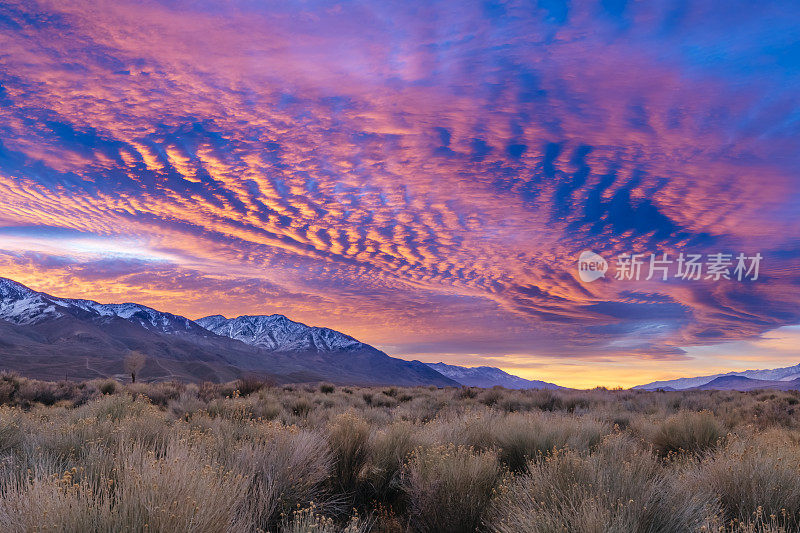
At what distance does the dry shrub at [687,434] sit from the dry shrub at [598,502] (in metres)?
4.34

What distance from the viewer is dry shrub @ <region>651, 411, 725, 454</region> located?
30.1ft

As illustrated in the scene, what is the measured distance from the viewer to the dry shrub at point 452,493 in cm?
546

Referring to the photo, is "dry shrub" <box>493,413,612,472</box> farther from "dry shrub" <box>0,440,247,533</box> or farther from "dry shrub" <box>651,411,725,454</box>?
"dry shrub" <box>0,440,247,533</box>

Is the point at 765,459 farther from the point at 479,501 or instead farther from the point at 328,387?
the point at 328,387

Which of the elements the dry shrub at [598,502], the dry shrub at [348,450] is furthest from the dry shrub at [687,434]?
the dry shrub at [348,450]

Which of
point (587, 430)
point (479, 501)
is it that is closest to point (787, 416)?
point (587, 430)

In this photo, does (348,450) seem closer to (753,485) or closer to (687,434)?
(753,485)

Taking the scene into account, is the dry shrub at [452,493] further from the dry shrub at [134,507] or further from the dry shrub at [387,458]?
the dry shrub at [134,507]

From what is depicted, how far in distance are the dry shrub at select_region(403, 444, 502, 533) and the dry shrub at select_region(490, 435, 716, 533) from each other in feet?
0.99

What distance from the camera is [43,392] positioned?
18359 mm

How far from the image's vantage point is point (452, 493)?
560 centimetres

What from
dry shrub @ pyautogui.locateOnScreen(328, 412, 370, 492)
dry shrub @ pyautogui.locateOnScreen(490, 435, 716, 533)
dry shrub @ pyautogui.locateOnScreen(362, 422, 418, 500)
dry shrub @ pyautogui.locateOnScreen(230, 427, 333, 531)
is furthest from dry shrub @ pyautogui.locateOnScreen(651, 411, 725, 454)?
dry shrub @ pyautogui.locateOnScreen(230, 427, 333, 531)

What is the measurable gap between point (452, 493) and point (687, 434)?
21.5ft

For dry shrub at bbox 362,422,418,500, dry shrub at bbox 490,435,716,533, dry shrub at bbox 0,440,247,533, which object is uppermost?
dry shrub at bbox 490,435,716,533
